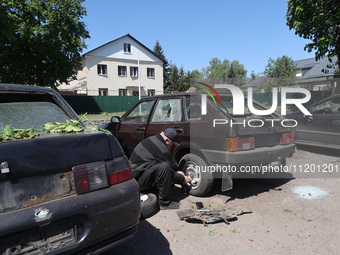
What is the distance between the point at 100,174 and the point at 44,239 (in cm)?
59

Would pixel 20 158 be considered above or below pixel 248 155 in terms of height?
above

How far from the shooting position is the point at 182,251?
112 inches

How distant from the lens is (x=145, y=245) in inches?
117

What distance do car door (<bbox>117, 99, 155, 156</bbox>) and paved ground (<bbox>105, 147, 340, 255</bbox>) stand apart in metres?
1.48

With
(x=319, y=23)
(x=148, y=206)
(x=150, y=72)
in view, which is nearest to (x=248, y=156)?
(x=148, y=206)

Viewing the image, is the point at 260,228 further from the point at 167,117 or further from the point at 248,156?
the point at 167,117

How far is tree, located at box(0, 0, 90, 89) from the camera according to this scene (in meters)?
24.5

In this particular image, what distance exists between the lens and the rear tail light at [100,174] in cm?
201

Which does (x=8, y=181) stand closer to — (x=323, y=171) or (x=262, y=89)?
(x=323, y=171)

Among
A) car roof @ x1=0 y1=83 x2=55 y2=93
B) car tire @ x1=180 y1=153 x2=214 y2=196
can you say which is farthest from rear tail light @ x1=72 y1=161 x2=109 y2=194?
car tire @ x1=180 y1=153 x2=214 y2=196

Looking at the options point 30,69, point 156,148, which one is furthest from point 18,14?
point 156,148

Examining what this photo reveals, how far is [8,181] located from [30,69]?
92.1ft

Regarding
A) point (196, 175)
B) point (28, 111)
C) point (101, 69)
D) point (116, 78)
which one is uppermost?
point (101, 69)

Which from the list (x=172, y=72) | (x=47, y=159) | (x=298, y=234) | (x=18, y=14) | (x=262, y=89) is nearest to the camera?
(x=47, y=159)
